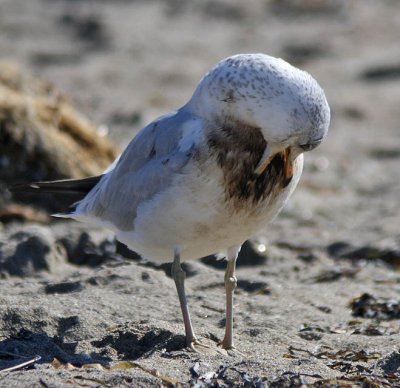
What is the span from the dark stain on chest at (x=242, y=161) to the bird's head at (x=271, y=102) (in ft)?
0.20

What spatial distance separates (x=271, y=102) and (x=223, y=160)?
47cm

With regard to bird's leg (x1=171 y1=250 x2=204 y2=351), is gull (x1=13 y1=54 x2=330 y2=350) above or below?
above

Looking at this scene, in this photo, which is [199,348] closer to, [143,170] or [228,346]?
[228,346]

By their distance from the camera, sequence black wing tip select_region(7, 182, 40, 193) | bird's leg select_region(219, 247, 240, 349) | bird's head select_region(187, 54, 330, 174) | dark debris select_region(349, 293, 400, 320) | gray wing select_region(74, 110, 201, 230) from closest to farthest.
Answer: bird's head select_region(187, 54, 330, 174) → gray wing select_region(74, 110, 201, 230) → bird's leg select_region(219, 247, 240, 349) → dark debris select_region(349, 293, 400, 320) → black wing tip select_region(7, 182, 40, 193)

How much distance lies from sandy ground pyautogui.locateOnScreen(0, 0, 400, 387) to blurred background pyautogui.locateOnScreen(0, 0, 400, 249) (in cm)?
3

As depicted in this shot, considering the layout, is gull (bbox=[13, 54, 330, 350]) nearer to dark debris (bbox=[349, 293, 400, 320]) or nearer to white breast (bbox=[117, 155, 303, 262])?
white breast (bbox=[117, 155, 303, 262])

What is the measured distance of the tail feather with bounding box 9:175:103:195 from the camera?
6691 millimetres

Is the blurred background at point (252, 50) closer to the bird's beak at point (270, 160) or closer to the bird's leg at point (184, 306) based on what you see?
the bird's leg at point (184, 306)

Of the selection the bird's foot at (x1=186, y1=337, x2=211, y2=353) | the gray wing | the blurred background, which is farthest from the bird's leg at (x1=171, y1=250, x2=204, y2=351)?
the blurred background

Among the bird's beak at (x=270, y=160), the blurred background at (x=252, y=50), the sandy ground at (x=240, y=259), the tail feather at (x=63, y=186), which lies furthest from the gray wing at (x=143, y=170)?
the blurred background at (x=252, y=50)

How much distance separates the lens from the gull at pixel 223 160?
5.06m

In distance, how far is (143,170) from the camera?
593 centimetres

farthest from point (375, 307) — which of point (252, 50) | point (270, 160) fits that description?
point (252, 50)

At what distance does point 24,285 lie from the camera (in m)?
6.59
